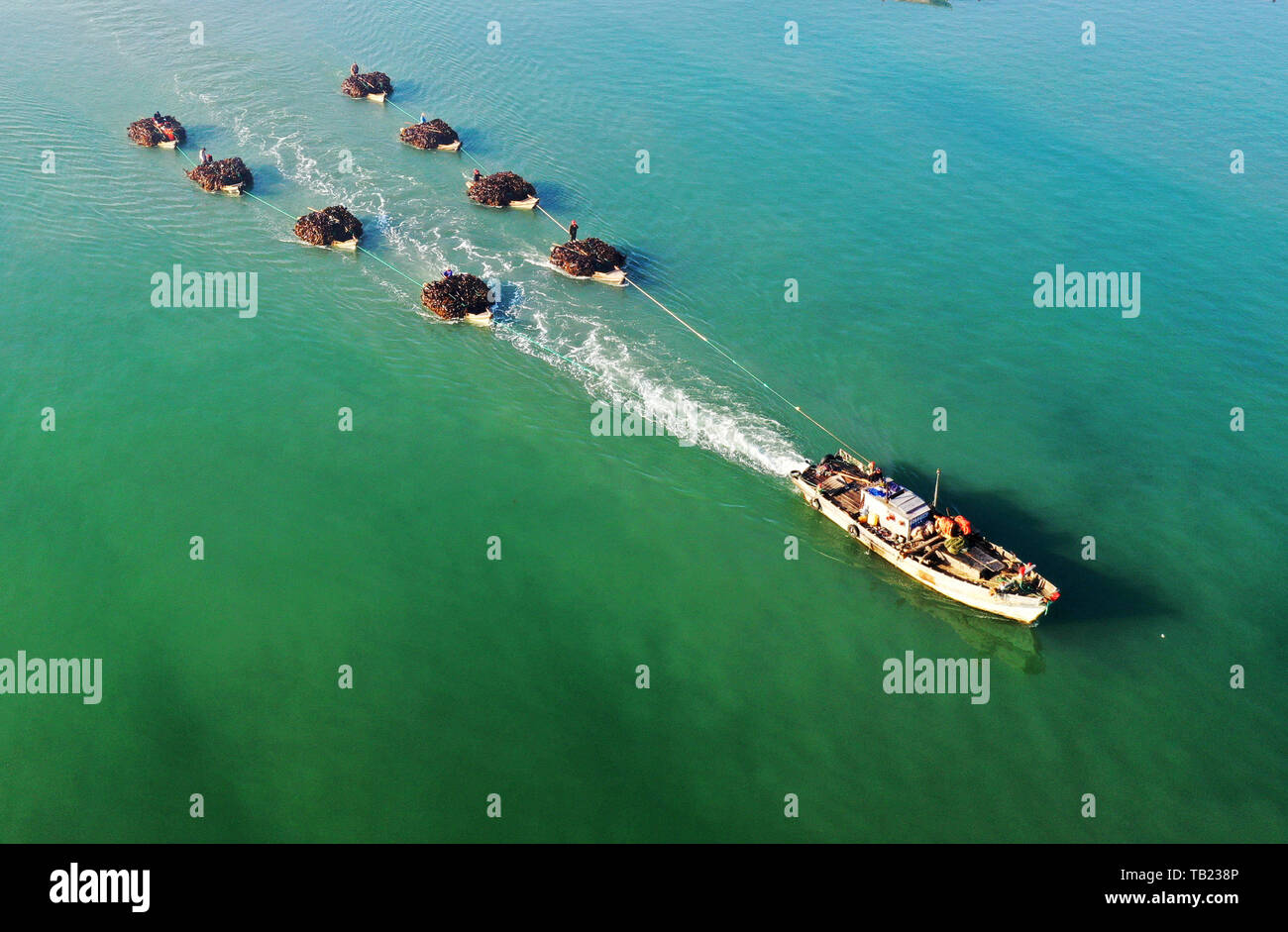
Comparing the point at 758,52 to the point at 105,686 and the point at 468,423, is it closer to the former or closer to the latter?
the point at 468,423

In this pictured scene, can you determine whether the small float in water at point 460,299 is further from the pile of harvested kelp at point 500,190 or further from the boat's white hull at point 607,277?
the pile of harvested kelp at point 500,190

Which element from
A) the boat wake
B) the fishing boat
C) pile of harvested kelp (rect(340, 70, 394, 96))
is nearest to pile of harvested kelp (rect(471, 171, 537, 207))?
the boat wake

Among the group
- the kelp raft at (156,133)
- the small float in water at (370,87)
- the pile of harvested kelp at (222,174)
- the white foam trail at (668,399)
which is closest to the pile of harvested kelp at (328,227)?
the pile of harvested kelp at (222,174)

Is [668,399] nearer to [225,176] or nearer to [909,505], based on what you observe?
[909,505]

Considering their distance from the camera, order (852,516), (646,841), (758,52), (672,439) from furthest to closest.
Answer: (758,52) → (672,439) → (852,516) → (646,841)

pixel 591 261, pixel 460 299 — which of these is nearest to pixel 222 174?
pixel 460 299

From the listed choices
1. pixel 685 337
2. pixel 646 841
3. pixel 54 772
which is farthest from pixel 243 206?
pixel 646 841
